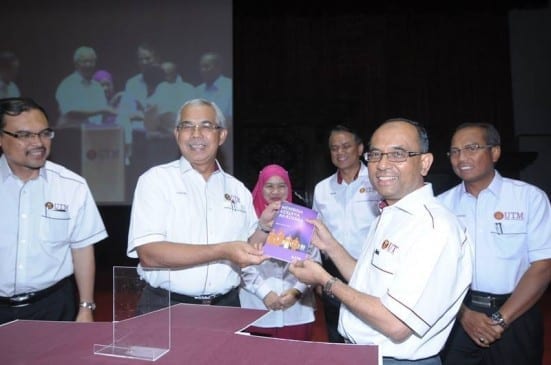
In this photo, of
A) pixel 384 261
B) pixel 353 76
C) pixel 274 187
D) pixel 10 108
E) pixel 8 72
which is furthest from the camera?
pixel 353 76

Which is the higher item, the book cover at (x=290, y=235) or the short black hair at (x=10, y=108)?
the short black hair at (x=10, y=108)

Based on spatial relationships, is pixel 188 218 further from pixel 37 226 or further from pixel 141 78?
pixel 141 78

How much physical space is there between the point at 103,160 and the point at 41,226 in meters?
4.35

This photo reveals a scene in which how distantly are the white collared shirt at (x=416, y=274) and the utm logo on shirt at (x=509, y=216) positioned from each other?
1086 millimetres

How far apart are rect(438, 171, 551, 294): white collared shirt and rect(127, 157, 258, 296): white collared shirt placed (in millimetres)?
1459

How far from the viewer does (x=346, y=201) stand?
3.82 m

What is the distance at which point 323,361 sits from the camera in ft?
4.38

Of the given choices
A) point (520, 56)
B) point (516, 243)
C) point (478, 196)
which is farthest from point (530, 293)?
point (520, 56)

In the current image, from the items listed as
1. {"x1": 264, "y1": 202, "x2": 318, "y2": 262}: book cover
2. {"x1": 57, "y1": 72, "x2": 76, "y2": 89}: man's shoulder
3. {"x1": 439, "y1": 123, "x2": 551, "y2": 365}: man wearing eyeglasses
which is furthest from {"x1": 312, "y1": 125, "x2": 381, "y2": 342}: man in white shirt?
{"x1": 57, "y1": 72, "x2": 76, "y2": 89}: man's shoulder

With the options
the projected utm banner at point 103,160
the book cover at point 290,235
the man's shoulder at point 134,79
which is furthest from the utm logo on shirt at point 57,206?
the man's shoulder at point 134,79

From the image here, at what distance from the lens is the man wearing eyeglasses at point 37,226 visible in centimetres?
232

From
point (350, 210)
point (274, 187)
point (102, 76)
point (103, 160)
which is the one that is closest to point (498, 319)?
point (350, 210)

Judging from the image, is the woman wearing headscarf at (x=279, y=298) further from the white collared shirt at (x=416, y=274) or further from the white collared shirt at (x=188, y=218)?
the white collared shirt at (x=416, y=274)

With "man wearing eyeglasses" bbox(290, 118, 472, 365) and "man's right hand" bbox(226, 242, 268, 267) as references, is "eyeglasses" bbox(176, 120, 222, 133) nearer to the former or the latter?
"man's right hand" bbox(226, 242, 268, 267)
